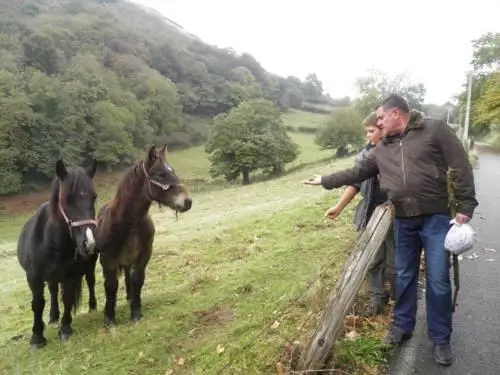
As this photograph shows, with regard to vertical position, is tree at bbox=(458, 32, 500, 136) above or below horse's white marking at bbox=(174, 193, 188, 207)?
above

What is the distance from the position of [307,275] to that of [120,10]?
208367mm

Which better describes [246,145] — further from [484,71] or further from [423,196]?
[423,196]

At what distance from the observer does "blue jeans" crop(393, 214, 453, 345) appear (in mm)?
3859

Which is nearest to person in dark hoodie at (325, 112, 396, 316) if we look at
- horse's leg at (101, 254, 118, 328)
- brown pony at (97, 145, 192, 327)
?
brown pony at (97, 145, 192, 327)

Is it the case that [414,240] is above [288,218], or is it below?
above

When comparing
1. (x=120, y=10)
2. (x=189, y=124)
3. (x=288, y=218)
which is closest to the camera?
(x=288, y=218)

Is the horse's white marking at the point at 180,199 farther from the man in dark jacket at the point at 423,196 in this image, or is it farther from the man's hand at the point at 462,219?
the man's hand at the point at 462,219

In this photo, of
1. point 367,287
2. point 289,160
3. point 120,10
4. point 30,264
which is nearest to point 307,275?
point 367,287

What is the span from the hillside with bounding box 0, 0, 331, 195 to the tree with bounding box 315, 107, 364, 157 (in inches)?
1038

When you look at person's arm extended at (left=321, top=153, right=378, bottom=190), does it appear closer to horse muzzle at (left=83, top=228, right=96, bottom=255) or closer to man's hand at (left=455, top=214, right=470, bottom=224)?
man's hand at (left=455, top=214, right=470, bottom=224)

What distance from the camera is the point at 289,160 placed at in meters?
52.3

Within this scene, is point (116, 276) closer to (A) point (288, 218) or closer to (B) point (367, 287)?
(B) point (367, 287)

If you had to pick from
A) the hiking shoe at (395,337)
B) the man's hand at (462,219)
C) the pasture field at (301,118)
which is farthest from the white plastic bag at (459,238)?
the pasture field at (301,118)

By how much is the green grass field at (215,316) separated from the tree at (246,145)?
39394 millimetres
